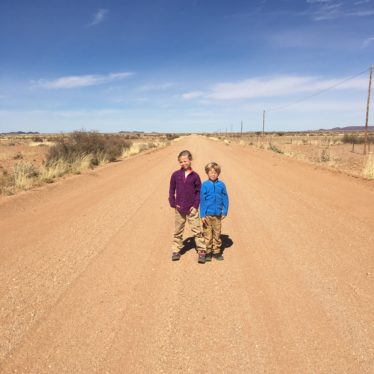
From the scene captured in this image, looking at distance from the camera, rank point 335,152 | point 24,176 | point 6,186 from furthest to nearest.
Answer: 1. point 335,152
2. point 24,176
3. point 6,186

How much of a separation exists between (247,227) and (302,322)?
11.2ft

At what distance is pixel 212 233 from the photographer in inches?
205

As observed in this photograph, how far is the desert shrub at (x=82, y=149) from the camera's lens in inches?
741

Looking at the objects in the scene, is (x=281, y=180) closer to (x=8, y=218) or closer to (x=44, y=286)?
(x=8, y=218)

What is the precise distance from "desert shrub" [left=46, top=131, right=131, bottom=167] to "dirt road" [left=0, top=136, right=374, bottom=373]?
11424mm

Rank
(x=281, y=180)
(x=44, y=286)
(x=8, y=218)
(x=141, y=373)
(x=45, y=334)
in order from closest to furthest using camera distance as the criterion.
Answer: (x=141, y=373) < (x=45, y=334) < (x=44, y=286) < (x=8, y=218) < (x=281, y=180)

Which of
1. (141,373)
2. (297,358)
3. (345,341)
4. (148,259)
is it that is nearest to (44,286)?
(148,259)

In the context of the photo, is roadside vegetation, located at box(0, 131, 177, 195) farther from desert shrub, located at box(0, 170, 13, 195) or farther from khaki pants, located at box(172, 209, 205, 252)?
khaki pants, located at box(172, 209, 205, 252)

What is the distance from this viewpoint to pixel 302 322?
3467 mm

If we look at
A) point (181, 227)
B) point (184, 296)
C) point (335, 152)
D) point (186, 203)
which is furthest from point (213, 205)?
point (335, 152)

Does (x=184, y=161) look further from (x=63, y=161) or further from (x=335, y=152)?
(x=335, y=152)

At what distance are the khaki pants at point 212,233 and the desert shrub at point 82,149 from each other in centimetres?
1372

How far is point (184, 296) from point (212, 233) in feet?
4.52

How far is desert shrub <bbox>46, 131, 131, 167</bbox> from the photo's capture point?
61.7 feet
